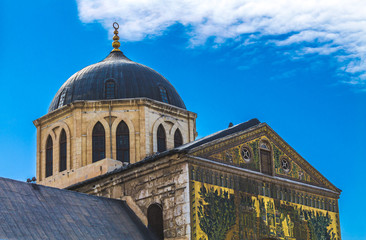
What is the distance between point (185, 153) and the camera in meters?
23.9

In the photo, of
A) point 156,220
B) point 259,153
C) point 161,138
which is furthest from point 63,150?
point 259,153

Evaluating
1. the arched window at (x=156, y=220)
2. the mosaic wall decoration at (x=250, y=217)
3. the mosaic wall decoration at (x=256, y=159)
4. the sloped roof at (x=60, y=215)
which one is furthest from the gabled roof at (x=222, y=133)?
the sloped roof at (x=60, y=215)

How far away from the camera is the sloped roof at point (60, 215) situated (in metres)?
20.7

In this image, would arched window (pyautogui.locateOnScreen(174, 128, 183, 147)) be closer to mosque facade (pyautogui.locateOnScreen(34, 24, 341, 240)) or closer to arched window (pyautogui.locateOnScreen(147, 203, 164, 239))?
mosque facade (pyautogui.locateOnScreen(34, 24, 341, 240))

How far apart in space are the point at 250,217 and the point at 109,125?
10.5 metres

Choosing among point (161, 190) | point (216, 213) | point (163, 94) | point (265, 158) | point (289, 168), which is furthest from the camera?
point (163, 94)

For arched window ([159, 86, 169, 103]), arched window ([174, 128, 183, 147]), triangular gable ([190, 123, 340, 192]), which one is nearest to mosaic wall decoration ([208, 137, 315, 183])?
triangular gable ([190, 123, 340, 192])

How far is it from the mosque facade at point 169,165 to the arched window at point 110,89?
2.1 inches

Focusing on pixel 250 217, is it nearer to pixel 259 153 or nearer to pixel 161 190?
pixel 259 153

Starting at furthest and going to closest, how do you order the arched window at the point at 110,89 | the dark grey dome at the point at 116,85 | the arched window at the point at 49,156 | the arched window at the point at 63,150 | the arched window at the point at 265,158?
the arched window at the point at 49,156 < the dark grey dome at the point at 116,85 < the arched window at the point at 110,89 < the arched window at the point at 63,150 < the arched window at the point at 265,158

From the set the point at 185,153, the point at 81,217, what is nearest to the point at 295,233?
the point at 185,153

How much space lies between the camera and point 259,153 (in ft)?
90.0

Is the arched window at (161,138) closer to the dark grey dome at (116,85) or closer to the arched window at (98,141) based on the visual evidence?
the dark grey dome at (116,85)

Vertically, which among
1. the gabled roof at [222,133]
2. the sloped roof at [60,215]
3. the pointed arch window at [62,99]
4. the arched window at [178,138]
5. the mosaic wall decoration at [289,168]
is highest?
the pointed arch window at [62,99]
